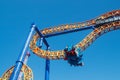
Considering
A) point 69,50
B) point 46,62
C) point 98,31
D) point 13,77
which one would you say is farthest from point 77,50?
point 13,77

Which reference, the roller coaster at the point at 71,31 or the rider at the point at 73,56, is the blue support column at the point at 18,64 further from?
the rider at the point at 73,56

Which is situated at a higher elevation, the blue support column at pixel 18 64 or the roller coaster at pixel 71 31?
the roller coaster at pixel 71 31

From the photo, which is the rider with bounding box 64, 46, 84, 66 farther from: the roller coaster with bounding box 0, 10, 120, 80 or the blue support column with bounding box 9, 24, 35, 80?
the blue support column with bounding box 9, 24, 35, 80

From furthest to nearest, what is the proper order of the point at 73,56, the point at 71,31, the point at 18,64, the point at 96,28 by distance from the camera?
the point at 71,31 → the point at 96,28 → the point at 73,56 → the point at 18,64

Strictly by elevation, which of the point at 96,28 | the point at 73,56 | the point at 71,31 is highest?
the point at 71,31

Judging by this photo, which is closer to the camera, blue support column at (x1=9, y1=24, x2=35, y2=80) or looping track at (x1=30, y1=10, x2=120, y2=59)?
blue support column at (x1=9, y1=24, x2=35, y2=80)

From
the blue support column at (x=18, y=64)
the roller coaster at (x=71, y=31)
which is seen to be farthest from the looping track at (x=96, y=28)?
the blue support column at (x=18, y=64)

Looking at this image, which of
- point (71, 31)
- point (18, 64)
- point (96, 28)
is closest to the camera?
point (18, 64)

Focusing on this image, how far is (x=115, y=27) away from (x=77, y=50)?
4495mm

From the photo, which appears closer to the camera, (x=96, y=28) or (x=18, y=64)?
(x=18, y=64)

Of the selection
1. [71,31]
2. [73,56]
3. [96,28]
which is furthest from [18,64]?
[96,28]

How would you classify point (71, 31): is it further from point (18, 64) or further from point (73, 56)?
point (18, 64)

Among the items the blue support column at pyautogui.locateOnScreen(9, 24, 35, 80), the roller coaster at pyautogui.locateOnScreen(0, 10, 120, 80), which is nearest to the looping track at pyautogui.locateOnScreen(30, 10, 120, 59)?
the roller coaster at pyautogui.locateOnScreen(0, 10, 120, 80)

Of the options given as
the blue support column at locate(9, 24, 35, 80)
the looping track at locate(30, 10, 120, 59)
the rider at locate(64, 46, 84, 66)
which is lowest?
the blue support column at locate(9, 24, 35, 80)
